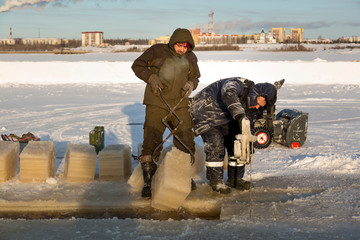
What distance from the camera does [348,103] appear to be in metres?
15.1

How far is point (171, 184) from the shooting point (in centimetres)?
479

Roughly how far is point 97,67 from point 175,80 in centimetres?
2126

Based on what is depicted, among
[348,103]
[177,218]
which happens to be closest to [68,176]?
[177,218]

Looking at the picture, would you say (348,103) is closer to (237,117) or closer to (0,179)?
(237,117)

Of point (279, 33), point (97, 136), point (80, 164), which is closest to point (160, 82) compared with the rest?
point (80, 164)

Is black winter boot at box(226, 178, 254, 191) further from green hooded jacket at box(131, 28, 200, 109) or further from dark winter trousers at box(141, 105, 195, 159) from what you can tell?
green hooded jacket at box(131, 28, 200, 109)

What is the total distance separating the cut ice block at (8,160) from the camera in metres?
5.72

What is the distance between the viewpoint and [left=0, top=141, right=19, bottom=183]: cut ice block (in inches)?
225

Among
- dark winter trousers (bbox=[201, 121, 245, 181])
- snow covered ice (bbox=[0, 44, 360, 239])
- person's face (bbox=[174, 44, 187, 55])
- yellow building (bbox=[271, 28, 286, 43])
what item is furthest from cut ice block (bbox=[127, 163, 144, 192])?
yellow building (bbox=[271, 28, 286, 43])

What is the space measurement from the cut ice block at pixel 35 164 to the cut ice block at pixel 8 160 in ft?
0.57

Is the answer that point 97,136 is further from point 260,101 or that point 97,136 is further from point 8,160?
point 260,101

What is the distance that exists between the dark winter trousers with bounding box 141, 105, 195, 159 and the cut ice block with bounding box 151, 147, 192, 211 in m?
0.29

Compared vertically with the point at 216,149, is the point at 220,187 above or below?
below

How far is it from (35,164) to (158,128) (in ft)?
5.58
